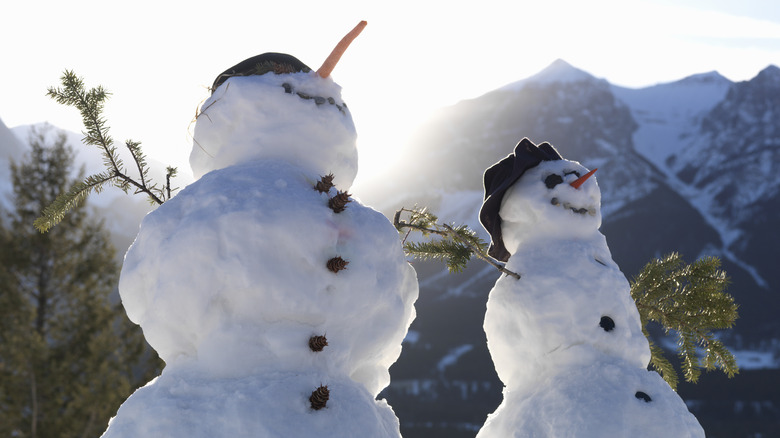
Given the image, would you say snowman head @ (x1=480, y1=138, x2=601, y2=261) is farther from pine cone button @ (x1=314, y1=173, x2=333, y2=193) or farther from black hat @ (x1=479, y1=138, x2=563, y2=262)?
pine cone button @ (x1=314, y1=173, x2=333, y2=193)

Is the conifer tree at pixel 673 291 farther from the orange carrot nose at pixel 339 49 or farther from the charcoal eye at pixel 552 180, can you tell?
→ the orange carrot nose at pixel 339 49

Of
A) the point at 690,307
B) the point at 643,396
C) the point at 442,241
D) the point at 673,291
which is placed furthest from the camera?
the point at 673,291

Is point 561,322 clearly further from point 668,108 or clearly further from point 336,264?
point 668,108

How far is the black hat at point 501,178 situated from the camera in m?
2.79

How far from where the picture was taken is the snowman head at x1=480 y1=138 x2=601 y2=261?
8.83 ft

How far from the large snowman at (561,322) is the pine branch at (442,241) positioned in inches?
6.9

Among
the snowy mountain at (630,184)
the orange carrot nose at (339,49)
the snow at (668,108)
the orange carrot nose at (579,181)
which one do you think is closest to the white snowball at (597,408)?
the orange carrot nose at (579,181)

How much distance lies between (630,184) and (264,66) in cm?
3981

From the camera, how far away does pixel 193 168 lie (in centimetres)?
254

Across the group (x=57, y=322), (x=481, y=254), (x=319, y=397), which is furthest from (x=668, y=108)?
(x=319, y=397)

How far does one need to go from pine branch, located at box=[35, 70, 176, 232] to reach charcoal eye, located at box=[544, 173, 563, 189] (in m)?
1.85

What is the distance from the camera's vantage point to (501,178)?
287 centimetres

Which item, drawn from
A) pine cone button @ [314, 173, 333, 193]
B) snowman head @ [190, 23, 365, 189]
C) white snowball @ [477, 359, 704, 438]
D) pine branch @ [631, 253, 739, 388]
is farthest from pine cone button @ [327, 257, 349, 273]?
pine branch @ [631, 253, 739, 388]

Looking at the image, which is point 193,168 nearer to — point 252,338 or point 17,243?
→ point 252,338
